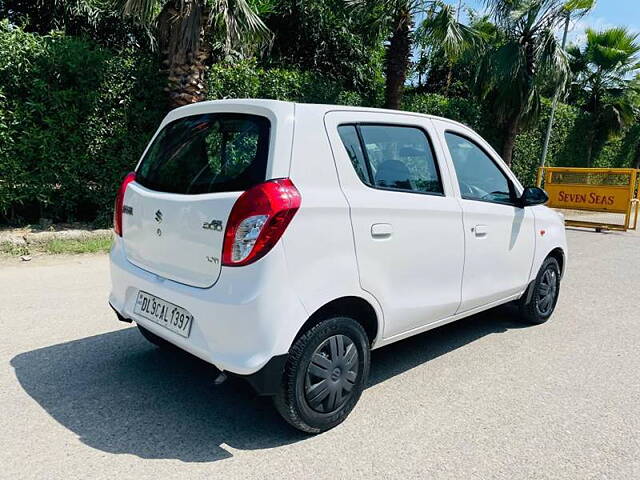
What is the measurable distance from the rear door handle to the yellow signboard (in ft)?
35.6

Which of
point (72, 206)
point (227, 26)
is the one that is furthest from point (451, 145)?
point (72, 206)

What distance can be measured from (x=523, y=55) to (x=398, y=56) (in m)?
4.49

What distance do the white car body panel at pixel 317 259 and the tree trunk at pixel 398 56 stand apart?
7.88 meters

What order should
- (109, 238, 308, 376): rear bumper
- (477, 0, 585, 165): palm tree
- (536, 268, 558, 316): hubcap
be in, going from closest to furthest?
(109, 238, 308, 376): rear bumper → (536, 268, 558, 316): hubcap → (477, 0, 585, 165): palm tree

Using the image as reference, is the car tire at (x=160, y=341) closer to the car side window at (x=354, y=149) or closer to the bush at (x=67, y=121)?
the car side window at (x=354, y=149)

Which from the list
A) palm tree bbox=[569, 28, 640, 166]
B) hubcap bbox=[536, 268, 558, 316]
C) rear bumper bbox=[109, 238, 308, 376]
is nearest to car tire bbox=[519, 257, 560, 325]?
hubcap bbox=[536, 268, 558, 316]

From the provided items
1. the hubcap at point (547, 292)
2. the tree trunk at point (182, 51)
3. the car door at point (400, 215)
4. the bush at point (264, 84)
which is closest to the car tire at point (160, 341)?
the car door at point (400, 215)

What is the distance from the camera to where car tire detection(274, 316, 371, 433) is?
8.59 feet

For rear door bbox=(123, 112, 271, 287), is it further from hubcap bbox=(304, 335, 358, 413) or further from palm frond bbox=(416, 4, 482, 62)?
palm frond bbox=(416, 4, 482, 62)

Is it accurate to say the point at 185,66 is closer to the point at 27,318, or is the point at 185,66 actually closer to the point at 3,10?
the point at 27,318

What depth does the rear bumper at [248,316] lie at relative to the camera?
2451mm

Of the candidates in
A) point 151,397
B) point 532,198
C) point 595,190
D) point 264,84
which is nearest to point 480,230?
point 532,198

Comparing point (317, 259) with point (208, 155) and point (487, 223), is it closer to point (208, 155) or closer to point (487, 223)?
point (208, 155)

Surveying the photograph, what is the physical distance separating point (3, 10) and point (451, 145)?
496 inches
